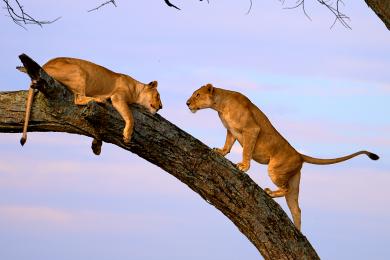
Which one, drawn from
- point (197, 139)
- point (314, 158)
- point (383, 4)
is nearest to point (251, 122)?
point (314, 158)

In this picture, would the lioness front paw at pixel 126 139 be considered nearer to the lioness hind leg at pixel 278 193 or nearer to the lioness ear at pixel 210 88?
the lioness ear at pixel 210 88

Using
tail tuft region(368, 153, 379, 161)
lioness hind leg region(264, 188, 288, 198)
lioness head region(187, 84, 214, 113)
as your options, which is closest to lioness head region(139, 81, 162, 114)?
lioness head region(187, 84, 214, 113)

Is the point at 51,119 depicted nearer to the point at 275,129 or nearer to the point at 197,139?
the point at 197,139

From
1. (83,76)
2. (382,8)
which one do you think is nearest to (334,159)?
(382,8)

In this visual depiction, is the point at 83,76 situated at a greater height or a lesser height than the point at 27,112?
greater

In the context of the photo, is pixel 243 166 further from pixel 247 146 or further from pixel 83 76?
pixel 83 76

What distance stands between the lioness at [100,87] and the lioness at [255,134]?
1037 millimetres

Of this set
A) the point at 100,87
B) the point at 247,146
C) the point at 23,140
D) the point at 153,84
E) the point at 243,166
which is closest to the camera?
the point at 23,140

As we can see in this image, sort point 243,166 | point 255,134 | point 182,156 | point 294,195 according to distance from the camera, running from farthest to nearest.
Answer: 1. point 294,195
2. point 255,134
3. point 243,166
4. point 182,156

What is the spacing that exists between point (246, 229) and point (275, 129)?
180cm

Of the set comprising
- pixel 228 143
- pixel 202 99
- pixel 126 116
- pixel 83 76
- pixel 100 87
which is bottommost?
pixel 126 116

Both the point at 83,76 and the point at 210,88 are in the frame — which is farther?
the point at 210,88

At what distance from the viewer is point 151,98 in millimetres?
7352

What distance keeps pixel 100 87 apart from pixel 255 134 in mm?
1864
